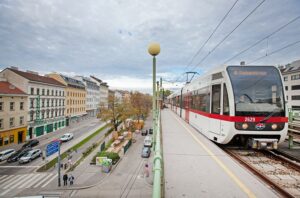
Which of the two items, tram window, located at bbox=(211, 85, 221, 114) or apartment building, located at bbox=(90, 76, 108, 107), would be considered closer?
tram window, located at bbox=(211, 85, 221, 114)

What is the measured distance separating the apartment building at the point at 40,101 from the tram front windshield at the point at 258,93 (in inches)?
1381

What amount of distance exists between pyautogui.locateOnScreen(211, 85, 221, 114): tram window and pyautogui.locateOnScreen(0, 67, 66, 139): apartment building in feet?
111

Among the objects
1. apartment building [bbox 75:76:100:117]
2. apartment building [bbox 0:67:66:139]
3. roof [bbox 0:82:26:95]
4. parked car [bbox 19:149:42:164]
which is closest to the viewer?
parked car [bbox 19:149:42:164]

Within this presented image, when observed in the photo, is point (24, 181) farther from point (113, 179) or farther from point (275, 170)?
point (275, 170)

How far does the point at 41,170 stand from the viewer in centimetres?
2053

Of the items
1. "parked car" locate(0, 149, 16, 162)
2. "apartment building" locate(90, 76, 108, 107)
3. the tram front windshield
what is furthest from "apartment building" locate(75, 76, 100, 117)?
the tram front windshield

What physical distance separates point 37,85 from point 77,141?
1324 centimetres

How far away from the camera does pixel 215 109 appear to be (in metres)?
7.59

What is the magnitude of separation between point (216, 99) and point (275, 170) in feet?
10.5

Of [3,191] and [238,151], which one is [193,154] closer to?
[238,151]

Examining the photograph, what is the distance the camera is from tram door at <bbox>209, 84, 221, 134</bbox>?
7297 millimetres

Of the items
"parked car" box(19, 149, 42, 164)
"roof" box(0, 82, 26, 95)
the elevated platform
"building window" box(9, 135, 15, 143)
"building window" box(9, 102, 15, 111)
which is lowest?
"parked car" box(19, 149, 42, 164)

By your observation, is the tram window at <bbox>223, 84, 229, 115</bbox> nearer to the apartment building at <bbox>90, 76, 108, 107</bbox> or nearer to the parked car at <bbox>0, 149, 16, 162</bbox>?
the parked car at <bbox>0, 149, 16, 162</bbox>

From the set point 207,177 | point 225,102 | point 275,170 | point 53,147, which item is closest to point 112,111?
point 53,147
